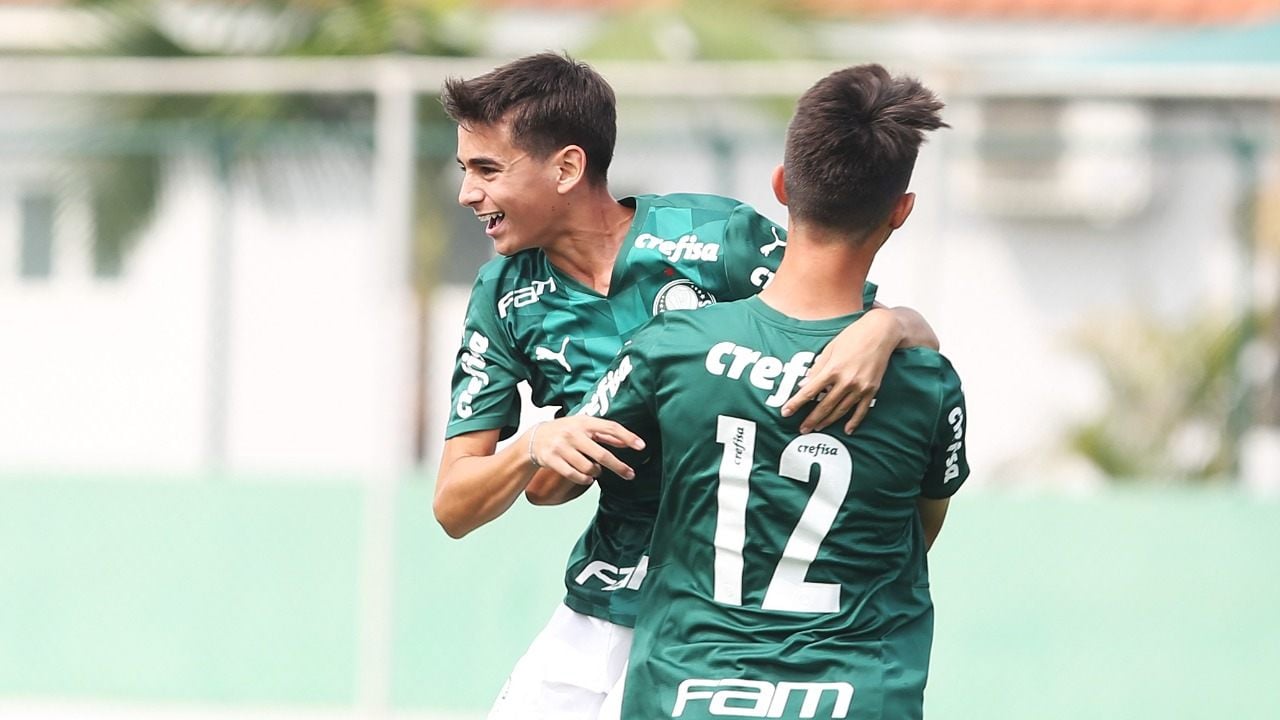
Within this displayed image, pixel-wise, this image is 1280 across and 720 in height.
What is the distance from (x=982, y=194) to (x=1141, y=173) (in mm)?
1137

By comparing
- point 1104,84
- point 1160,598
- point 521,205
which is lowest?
point 1160,598

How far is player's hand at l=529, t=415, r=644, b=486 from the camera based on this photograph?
2873 mm

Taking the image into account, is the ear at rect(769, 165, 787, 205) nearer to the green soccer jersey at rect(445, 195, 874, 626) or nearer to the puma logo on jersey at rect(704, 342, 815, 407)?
the puma logo on jersey at rect(704, 342, 815, 407)

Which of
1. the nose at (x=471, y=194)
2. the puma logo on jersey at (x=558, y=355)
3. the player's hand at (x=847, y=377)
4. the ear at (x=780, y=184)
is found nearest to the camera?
the player's hand at (x=847, y=377)

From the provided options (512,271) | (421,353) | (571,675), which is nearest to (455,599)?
(421,353)

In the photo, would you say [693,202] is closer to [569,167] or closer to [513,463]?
[569,167]

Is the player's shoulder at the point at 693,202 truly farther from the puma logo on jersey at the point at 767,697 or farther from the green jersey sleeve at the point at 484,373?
the puma logo on jersey at the point at 767,697

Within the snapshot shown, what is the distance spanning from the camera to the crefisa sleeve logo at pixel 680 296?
342 cm

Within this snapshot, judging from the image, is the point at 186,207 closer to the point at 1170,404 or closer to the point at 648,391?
the point at 1170,404

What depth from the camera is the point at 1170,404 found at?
9.36 m

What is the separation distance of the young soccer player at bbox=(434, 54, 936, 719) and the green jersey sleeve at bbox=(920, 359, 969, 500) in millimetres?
574

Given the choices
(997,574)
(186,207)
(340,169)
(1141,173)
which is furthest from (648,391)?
(1141,173)

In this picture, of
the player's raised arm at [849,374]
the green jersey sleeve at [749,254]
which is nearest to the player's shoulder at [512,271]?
the green jersey sleeve at [749,254]

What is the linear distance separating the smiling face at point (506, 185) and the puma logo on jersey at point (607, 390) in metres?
0.53
